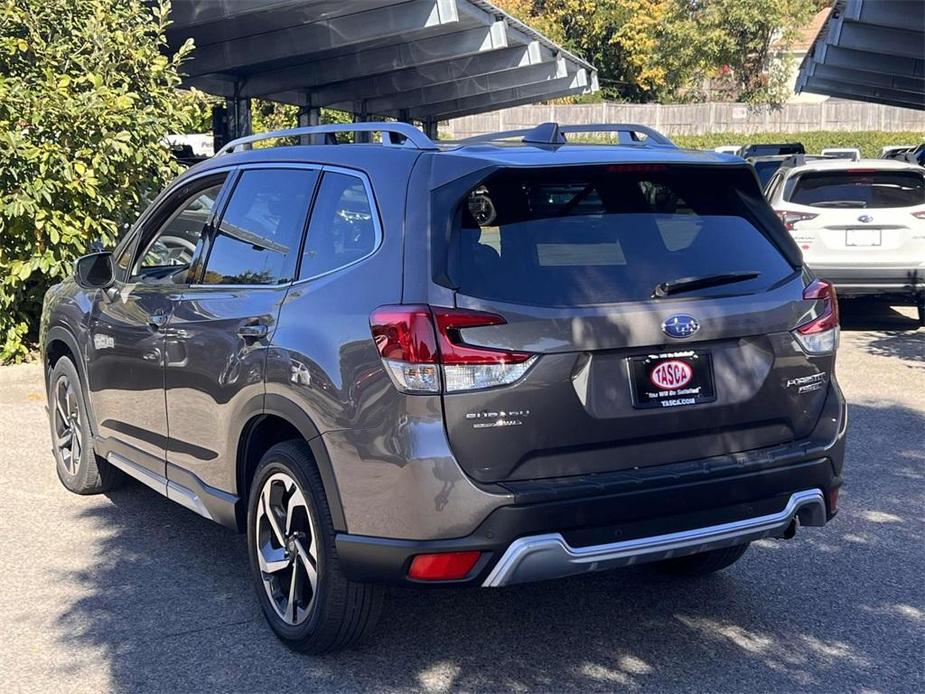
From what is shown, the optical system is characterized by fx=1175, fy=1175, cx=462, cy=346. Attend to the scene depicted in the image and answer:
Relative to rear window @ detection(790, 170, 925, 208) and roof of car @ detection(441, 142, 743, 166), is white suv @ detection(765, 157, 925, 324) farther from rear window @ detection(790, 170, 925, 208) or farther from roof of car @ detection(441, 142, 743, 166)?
roof of car @ detection(441, 142, 743, 166)

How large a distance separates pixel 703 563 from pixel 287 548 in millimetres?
1884

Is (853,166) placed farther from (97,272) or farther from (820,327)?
(97,272)

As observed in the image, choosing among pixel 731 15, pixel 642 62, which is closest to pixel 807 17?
pixel 731 15

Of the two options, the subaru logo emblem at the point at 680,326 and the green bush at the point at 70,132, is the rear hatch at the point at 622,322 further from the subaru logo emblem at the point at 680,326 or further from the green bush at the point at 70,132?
the green bush at the point at 70,132

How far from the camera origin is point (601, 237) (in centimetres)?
414

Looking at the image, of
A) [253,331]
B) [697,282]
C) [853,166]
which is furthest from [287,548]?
[853,166]

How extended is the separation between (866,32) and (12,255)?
17.8 meters

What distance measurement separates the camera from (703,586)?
515 centimetres

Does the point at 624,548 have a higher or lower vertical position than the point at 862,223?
lower

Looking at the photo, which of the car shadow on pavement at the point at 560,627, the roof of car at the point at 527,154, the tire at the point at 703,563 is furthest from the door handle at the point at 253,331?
the tire at the point at 703,563

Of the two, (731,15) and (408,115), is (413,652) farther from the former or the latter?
(731,15)

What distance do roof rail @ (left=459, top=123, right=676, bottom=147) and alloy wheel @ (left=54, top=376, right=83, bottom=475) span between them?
3.03 m

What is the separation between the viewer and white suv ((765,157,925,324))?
12000 mm

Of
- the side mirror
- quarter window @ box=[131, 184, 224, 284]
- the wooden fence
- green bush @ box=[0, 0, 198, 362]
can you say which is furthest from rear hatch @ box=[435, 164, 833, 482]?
the wooden fence
